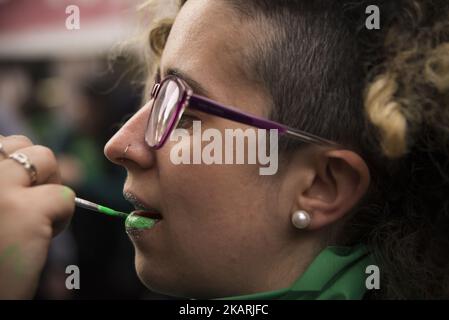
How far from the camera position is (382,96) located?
1.28 m

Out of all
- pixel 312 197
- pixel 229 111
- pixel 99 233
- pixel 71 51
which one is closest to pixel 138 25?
pixel 229 111

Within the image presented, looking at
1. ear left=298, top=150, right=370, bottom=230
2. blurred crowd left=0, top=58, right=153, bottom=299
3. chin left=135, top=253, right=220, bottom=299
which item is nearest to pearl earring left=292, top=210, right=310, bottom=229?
ear left=298, top=150, right=370, bottom=230

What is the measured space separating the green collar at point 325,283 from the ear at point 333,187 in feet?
0.25

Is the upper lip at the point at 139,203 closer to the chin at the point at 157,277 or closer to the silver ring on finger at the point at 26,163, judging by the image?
the chin at the point at 157,277

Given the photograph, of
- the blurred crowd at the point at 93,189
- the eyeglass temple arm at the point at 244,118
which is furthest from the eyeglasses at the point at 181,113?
the blurred crowd at the point at 93,189

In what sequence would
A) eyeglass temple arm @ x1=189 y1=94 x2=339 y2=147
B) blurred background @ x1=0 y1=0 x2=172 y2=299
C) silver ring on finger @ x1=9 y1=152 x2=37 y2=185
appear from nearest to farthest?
silver ring on finger @ x1=9 y1=152 x2=37 y2=185 < eyeglass temple arm @ x1=189 y1=94 x2=339 y2=147 < blurred background @ x1=0 y1=0 x2=172 y2=299

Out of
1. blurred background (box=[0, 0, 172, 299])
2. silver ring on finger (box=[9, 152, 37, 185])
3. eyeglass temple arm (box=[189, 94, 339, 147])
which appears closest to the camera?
silver ring on finger (box=[9, 152, 37, 185])

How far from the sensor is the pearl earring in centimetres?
131

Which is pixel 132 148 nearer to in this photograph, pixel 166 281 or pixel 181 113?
pixel 181 113

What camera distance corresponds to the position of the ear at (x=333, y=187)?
4.35ft

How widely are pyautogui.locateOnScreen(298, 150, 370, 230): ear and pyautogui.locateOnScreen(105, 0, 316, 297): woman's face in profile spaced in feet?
0.18

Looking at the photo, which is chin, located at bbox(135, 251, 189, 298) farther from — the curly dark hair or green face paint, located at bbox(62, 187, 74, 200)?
the curly dark hair

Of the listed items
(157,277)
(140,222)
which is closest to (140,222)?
(140,222)

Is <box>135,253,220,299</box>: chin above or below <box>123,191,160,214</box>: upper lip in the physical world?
below
